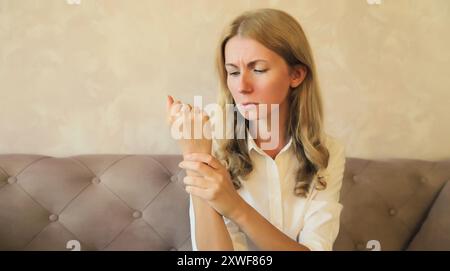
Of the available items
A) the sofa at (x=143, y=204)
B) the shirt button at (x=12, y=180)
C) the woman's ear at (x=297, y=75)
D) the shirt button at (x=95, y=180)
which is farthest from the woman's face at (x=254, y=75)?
the shirt button at (x=12, y=180)

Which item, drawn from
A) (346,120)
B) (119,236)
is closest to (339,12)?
(346,120)

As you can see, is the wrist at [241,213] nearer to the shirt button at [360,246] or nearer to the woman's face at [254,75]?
the woman's face at [254,75]

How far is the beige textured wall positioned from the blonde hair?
0.10 metres

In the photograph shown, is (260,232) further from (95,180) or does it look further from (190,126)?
(95,180)

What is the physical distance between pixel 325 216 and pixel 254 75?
0.93ft

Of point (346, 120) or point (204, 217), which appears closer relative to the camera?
point (204, 217)

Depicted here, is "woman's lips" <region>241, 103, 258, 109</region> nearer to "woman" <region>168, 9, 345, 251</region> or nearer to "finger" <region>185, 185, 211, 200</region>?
"woman" <region>168, 9, 345, 251</region>

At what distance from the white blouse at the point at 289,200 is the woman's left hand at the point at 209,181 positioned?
12 cm

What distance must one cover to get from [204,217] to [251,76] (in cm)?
26

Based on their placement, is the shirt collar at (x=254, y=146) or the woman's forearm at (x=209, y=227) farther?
the shirt collar at (x=254, y=146)

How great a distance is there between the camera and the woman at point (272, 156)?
65cm

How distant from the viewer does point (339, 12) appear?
852mm

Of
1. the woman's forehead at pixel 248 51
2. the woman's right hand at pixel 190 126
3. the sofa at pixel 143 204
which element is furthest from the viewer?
the sofa at pixel 143 204

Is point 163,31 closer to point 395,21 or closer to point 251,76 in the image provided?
point 251,76
